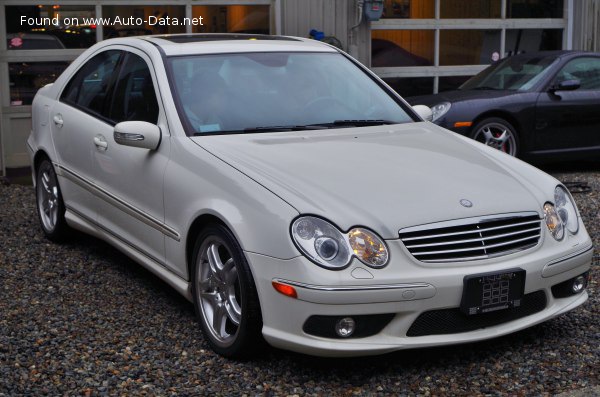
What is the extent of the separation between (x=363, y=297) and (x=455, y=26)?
9.19m

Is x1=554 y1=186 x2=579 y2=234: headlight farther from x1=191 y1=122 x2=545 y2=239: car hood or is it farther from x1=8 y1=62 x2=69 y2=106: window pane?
x1=8 y1=62 x2=69 y2=106: window pane

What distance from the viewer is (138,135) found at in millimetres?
5031

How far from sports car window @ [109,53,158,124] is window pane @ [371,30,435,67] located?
667cm

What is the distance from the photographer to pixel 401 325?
407 centimetres

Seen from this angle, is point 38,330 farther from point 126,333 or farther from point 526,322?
point 526,322

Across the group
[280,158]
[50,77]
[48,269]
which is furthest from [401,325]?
[50,77]

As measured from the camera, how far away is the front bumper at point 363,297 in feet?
13.0

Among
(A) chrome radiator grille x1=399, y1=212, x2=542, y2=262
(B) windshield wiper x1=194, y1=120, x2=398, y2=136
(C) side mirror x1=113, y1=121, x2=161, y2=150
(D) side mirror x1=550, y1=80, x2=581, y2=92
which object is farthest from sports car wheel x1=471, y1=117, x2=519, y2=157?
(A) chrome radiator grille x1=399, y1=212, x2=542, y2=262

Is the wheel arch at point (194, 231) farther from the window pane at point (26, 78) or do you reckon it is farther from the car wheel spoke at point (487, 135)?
the window pane at point (26, 78)

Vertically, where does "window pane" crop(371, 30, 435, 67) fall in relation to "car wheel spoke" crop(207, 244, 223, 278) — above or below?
above

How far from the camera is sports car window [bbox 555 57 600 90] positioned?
33.7 ft

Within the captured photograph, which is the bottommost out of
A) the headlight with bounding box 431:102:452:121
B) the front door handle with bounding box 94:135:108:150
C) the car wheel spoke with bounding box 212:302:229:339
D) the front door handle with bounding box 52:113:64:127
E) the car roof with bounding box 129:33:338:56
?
the car wheel spoke with bounding box 212:302:229:339

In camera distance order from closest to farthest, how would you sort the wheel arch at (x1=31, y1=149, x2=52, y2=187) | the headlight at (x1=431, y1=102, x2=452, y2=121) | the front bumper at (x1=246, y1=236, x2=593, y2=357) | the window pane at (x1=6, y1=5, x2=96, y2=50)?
the front bumper at (x1=246, y1=236, x2=593, y2=357) < the wheel arch at (x1=31, y1=149, x2=52, y2=187) < the headlight at (x1=431, y1=102, x2=452, y2=121) < the window pane at (x1=6, y1=5, x2=96, y2=50)

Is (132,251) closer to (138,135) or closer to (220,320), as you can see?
(138,135)
